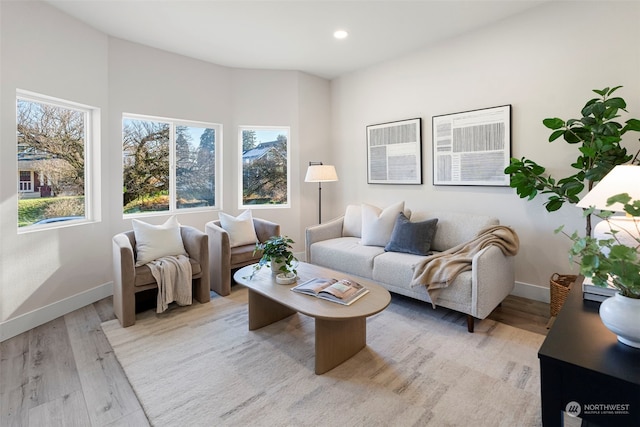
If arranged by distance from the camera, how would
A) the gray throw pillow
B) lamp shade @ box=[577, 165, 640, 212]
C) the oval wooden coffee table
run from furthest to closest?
the gray throw pillow → the oval wooden coffee table → lamp shade @ box=[577, 165, 640, 212]

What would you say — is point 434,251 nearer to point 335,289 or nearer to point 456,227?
point 456,227

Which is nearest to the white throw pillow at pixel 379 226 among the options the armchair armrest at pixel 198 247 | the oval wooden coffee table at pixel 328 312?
the oval wooden coffee table at pixel 328 312

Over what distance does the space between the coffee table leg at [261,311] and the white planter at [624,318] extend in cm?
203

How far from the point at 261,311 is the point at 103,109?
2778 mm

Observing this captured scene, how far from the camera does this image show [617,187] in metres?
1.50

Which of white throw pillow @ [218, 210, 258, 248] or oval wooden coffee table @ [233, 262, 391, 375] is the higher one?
white throw pillow @ [218, 210, 258, 248]

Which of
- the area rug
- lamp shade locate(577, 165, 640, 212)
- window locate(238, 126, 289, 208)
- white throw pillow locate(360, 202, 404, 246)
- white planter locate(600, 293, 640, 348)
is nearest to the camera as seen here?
white planter locate(600, 293, 640, 348)

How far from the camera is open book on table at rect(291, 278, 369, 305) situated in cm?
212

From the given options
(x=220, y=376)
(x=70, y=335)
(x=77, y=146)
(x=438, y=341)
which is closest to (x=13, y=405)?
(x=70, y=335)

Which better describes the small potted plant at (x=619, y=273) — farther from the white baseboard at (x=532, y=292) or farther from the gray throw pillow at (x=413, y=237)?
the white baseboard at (x=532, y=292)

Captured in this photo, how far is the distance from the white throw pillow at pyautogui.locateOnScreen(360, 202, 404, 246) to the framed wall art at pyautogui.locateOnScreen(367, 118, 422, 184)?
599mm

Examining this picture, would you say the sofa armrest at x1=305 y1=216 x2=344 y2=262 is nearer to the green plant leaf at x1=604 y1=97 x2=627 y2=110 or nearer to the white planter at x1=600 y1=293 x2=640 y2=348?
the green plant leaf at x1=604 y1=97 x2=627 y2=110

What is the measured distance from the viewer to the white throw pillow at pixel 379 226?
3609mm

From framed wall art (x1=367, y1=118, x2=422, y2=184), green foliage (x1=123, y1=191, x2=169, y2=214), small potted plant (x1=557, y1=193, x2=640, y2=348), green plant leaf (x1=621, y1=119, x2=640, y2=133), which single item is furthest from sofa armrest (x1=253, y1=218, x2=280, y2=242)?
green plant leaf (x1=621, y1=119, x2=640, y2=133)
